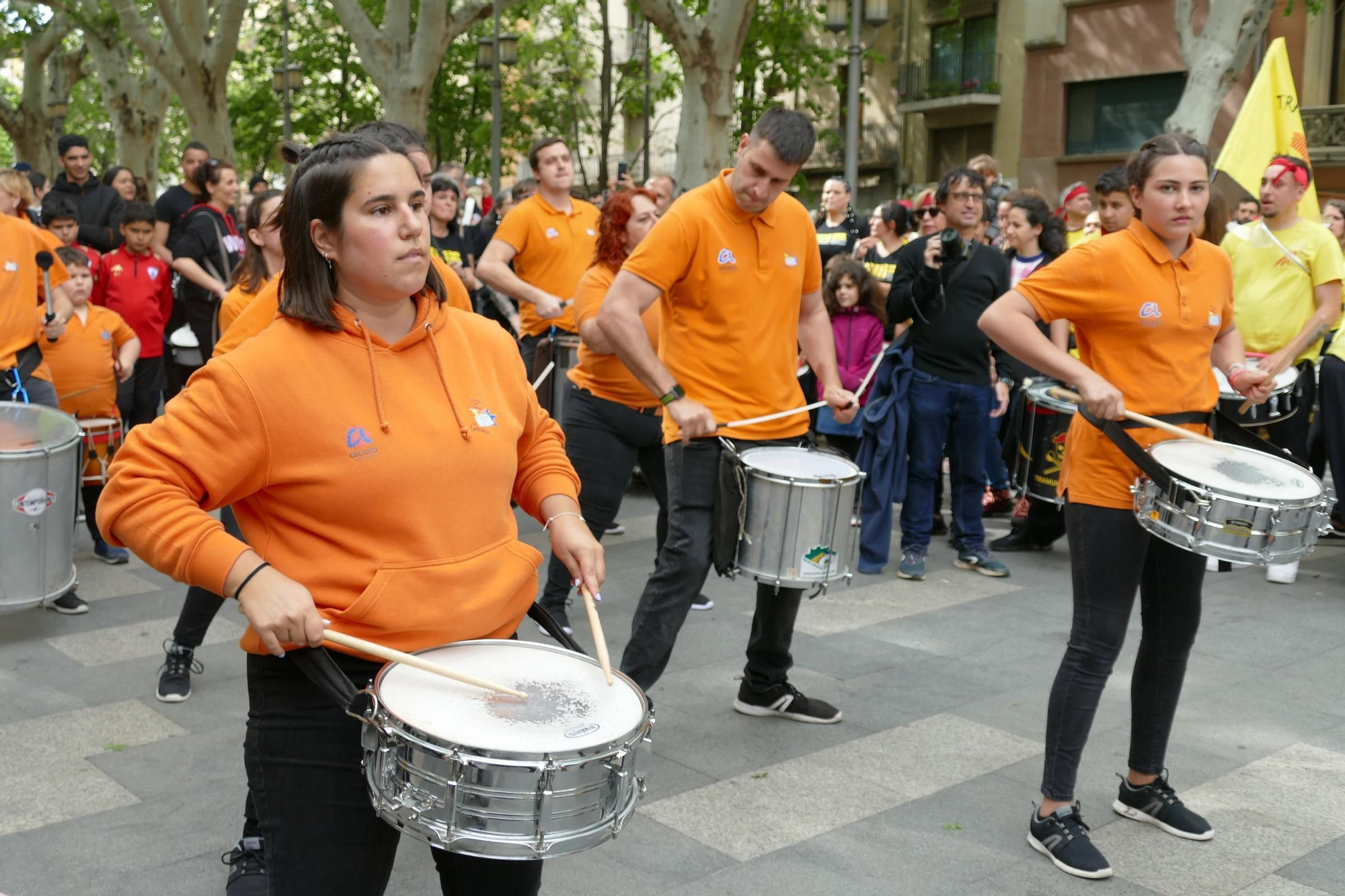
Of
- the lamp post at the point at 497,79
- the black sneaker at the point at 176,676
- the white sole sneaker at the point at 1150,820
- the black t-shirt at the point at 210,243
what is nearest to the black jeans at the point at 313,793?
the white sole sneaker at the point at 1150,820

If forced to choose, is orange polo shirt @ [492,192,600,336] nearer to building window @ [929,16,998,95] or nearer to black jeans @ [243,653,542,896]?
black jeans @ [243,653,542,896]

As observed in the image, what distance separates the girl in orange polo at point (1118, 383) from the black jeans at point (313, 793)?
2.10m

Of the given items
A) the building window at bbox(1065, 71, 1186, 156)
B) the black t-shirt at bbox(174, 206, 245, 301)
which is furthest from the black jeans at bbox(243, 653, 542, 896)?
the building window at bbox(1065, 71, 1186, 156)

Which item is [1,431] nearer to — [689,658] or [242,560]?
[689,658]

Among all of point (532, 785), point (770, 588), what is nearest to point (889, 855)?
point (770, 588)

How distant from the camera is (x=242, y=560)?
231 centimetres

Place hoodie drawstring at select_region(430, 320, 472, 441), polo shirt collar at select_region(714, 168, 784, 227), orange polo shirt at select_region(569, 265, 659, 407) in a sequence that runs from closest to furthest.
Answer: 1. hoodie drawstring at select_region(430, 320, 472, 441)
2. polo shirt collar at select_region(714, 168, 784, 227)
3. orange polo shirt at select_region(569, 265, 659, 407)

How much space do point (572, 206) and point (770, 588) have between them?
3741 mm

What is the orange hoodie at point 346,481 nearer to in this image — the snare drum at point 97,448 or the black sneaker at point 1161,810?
the black sneaker at point 1161,810

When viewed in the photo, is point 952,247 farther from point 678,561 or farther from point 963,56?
point 963,56

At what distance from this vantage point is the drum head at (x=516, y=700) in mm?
2285

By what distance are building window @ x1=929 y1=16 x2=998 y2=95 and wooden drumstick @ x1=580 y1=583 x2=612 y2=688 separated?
3159 centimetres

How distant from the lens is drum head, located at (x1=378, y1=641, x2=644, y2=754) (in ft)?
7.50

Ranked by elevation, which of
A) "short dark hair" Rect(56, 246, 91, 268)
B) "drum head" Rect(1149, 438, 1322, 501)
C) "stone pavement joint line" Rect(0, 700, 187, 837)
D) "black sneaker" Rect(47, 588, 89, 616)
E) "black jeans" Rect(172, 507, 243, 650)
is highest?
"short dark hair" Rect(56, 246, 91, 268)
